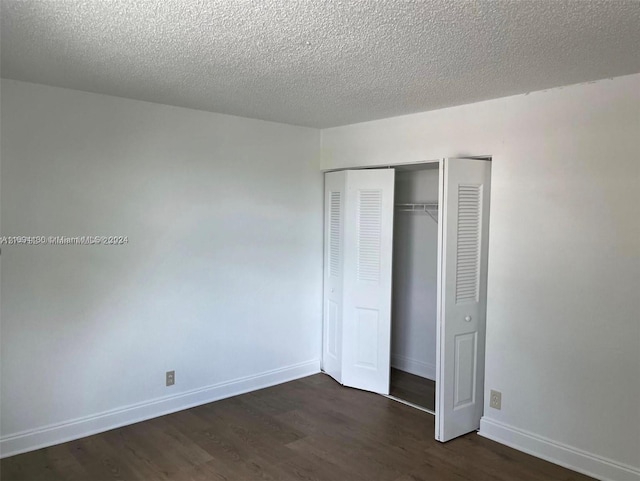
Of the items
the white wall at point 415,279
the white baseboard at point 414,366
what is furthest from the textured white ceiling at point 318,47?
the white baseboard at point 414,366

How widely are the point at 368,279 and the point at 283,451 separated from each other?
1.66 m

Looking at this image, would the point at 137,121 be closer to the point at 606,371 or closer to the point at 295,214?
the point at 295,214

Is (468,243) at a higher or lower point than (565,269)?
higher

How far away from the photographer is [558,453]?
310 centimetres

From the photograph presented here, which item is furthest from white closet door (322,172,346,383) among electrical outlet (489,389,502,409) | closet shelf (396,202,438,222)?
electrical outlet (489,389,502,409)

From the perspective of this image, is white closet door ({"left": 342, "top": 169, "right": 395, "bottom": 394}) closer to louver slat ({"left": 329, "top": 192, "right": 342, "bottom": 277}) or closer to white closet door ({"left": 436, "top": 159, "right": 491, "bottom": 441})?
louver slat ({"left": 329, "top": 192, "right": 342, "bottom": 277})

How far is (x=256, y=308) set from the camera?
4.36 metres

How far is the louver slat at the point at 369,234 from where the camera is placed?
4.21 metres

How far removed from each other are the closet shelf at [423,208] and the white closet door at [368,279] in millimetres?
574

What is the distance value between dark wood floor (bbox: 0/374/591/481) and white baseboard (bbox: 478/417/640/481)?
7 centimetres

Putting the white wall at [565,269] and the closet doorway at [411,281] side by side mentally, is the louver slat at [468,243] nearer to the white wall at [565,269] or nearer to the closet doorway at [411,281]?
the closet doorway at [411,281]

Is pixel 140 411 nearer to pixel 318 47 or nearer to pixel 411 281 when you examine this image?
pixel 411 281

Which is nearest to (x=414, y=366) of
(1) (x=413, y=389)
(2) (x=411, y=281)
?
(1) (x=413, y=389)

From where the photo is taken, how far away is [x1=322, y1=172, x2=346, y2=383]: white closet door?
177 inches
